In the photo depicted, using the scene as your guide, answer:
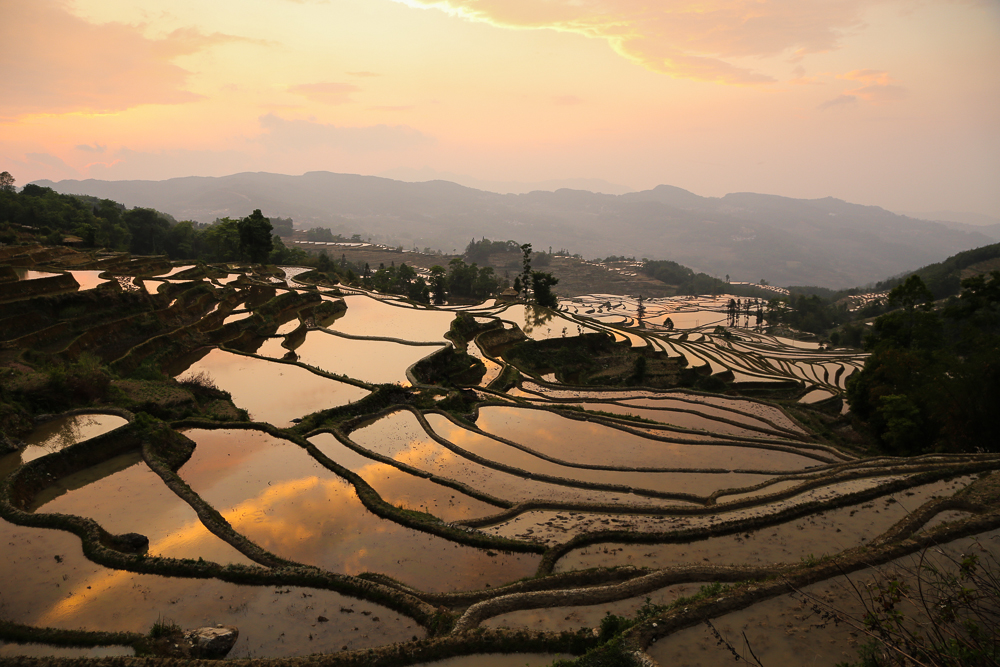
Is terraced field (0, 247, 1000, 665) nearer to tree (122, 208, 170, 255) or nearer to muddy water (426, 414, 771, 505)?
muddy water (426, 414, 771, 505)

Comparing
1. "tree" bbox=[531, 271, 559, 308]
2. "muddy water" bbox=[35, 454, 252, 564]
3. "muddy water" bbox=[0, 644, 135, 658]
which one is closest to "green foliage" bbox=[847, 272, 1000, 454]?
"muddy water" bbox=[35, 454, 252, 564]

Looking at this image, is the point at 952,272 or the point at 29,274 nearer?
the point at 29,274

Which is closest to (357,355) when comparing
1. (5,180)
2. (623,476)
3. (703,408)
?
(623,476)

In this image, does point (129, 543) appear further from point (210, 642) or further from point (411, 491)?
point (411, 491)

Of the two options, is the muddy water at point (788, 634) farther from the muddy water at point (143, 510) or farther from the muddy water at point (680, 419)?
the muddy water at point (680, 419)

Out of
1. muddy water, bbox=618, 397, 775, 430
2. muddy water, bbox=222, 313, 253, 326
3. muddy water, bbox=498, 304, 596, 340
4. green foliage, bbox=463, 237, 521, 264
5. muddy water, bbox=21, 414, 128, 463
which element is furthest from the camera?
green foliage, bbox=463, 237, 521, 264

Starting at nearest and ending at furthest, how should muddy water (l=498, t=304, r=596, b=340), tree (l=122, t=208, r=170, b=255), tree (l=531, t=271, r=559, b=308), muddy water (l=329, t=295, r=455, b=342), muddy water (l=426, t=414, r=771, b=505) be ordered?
muddy water (l=426, t=414, r=771, b=505)
muddy water (l=329, t=295, r=455, b=342)
muddy water (l=498, t=304, r=596, b=340)
tree (l=531, t=271, r=559, b=308)
tree (l=122, t=208, r=170, b=255)

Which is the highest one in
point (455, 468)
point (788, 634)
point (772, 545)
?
point (788, 634)
